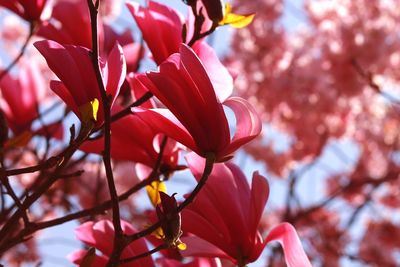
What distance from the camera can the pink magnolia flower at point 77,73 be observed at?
23.4 inches

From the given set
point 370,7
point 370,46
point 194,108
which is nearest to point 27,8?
point 194,108

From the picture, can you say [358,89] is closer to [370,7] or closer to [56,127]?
[370,7]

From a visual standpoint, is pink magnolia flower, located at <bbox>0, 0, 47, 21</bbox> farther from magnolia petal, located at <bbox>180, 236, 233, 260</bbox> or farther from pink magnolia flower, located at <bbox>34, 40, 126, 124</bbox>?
magnolia petal, located at <bbox>180, 236, 233, 260</bbox>

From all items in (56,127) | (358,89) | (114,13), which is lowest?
(358,89)

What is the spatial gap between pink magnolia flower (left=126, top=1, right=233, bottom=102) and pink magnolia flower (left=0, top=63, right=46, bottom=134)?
333mm

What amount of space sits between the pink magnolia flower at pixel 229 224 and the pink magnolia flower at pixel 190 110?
0.06 meters

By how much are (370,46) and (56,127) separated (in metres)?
1.83

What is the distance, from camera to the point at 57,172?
2.13ft

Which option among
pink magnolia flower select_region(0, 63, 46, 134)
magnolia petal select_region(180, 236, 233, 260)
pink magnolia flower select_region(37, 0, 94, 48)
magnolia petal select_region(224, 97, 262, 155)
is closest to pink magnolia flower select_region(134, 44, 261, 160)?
magnolia petal select_region(224, 97, 262, 155)

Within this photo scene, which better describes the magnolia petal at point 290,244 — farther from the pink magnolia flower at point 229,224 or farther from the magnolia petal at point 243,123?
the magnolia petal at point 243,123

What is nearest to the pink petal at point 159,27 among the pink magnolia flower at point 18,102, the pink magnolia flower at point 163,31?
the pink magnolia flower at point 163,31

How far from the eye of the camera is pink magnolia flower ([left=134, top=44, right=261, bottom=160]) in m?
0.59

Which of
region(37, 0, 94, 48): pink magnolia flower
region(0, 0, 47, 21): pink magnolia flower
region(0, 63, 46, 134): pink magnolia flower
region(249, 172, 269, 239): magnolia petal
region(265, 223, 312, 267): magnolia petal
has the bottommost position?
region(0, 63, 46, 134): pink magnolia flower

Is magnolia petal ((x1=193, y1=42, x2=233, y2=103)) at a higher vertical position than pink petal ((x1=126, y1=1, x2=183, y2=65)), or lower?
lower
